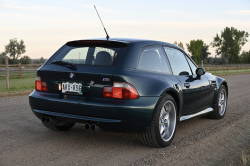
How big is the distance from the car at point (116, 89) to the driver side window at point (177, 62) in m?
0.02

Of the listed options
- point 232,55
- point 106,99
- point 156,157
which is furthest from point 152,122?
point 232,55

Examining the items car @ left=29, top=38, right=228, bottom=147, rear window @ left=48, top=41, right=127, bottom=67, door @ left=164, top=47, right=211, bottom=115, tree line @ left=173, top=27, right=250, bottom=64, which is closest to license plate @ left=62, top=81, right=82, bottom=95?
car @ left=29, top=38, right=228, bottom=147

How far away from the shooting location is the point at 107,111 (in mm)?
3787

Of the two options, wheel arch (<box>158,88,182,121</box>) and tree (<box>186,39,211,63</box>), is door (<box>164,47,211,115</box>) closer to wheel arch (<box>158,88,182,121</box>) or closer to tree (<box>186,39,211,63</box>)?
wheel arch (<box>158,88,182,121</box>)

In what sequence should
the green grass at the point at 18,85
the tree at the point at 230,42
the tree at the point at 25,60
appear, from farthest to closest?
the tree at the point at 230,42 → the tree at the point at 25,60 → the green grass at the point at 18,85

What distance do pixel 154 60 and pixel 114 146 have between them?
1425mm

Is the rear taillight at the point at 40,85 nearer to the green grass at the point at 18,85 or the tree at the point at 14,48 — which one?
the green grass at the point at 18,85

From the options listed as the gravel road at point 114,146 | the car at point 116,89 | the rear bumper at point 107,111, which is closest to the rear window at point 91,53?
the car at point 116,89

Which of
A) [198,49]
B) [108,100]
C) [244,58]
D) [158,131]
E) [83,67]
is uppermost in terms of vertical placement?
[198,49]

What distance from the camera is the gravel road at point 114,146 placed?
3.73 meters

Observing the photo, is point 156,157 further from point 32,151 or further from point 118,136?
point 32,151

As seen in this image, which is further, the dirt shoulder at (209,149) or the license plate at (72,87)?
the license plate at (72,87)

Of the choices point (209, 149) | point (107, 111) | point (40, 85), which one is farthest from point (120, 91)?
point (209, 149)

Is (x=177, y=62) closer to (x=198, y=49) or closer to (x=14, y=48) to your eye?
(x=14, y=48)
